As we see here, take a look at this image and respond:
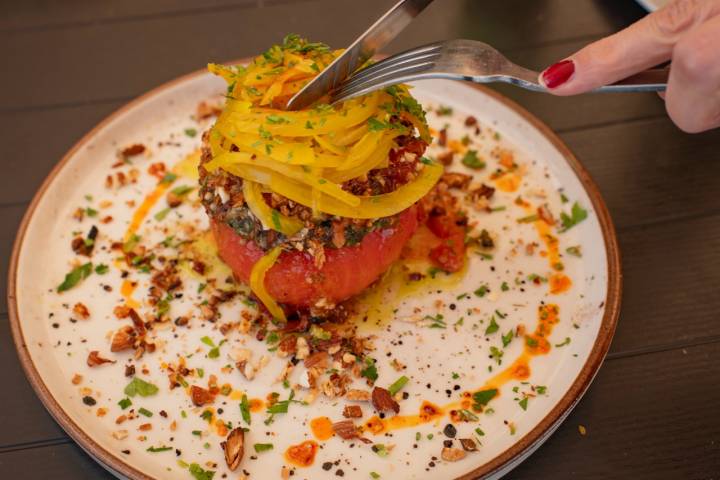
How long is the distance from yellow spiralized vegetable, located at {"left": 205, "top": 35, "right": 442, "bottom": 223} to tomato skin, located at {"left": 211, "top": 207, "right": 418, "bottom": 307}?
0.48 ft

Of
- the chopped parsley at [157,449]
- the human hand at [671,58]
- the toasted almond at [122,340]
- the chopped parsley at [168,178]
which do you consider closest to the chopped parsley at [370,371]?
the chopped parsley at [157,449]

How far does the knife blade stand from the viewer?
2143 mm

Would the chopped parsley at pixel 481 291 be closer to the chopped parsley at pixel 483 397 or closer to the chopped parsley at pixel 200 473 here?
the chopped parsley at pixel 483 397

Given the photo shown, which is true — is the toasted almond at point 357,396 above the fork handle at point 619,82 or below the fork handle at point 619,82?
below

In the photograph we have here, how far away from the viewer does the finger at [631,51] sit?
1812mm

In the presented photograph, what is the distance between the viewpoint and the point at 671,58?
185 centimetres

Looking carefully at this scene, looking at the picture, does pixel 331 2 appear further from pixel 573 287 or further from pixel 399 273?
pixel 573 287

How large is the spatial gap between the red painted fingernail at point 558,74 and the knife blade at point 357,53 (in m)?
0.53

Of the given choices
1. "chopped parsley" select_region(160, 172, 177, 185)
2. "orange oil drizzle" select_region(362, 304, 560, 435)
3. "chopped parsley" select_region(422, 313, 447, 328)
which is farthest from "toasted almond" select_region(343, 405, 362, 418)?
"chopped parsley" select_region(160, 172, 177, 185)

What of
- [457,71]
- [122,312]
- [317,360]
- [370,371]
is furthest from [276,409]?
[457,71]

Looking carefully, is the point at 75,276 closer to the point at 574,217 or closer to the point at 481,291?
the point at 481,291

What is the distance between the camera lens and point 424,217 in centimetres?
267

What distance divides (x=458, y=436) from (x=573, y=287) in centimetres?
69

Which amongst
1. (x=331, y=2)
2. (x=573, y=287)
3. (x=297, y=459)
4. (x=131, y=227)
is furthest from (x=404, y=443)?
(x=331, y=2)
